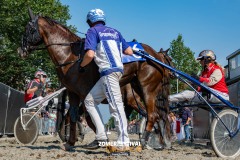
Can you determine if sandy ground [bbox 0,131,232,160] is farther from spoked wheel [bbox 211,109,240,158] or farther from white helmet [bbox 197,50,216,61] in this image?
white helmet [bbox 197,50,216,61]

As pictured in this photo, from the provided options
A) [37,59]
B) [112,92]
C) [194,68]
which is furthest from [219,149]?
[194,68]

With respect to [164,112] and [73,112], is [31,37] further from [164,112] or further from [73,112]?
[164,112]

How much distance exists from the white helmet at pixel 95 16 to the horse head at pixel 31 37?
6.59 ft

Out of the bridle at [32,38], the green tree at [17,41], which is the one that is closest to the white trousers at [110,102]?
the bridle at [32,38]

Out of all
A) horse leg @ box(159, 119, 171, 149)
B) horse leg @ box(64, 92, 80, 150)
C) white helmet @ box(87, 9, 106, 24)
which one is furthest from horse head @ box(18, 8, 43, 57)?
horse leg @ box(159, 119, 171, 149)

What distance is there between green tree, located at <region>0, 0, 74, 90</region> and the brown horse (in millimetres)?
24254

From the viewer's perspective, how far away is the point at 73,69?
308 inches

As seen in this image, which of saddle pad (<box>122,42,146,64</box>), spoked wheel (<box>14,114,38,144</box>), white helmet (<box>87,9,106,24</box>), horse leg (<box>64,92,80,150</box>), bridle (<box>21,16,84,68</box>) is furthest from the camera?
spoked wheel (<box>14,114,38,144</box>)

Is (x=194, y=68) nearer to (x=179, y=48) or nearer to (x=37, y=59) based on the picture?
(x=179, y=48)

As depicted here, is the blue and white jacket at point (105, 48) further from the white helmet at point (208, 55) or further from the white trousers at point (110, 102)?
the white helmet at point (208, 55)

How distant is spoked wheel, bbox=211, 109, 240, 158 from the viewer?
7469 millimetres

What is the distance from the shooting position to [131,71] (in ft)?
28.1

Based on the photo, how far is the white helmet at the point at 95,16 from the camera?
22.8 ft

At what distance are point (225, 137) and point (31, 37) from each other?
14.2 ft
